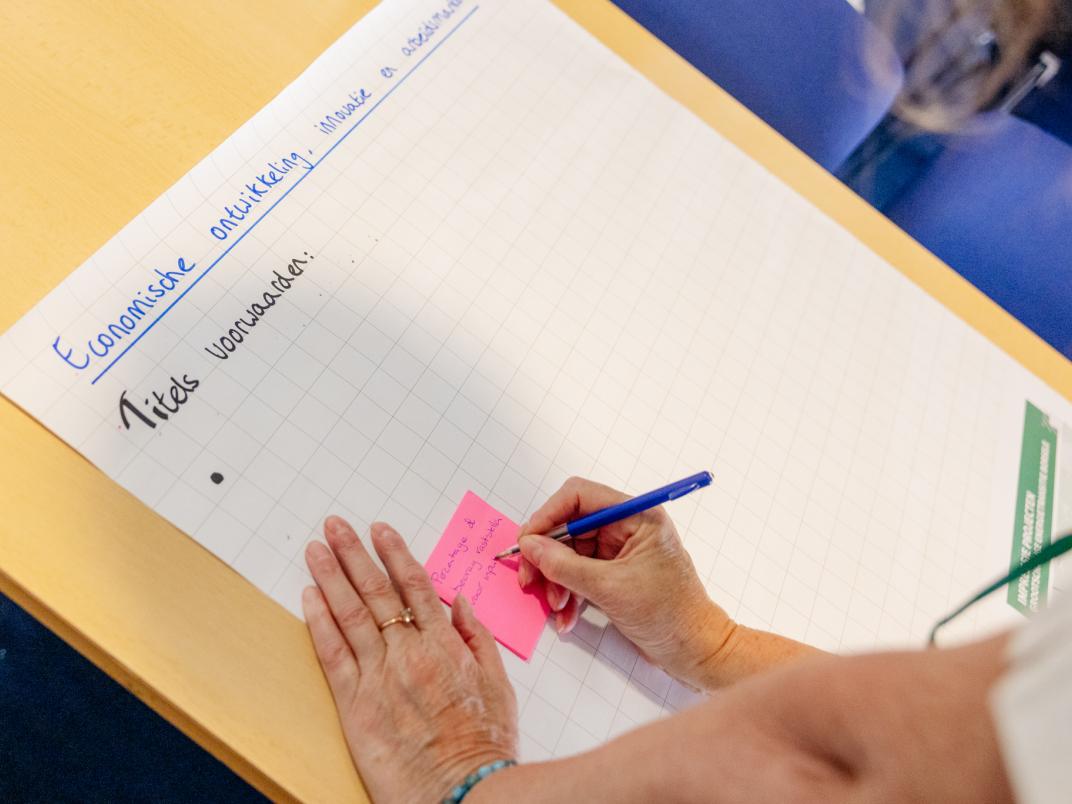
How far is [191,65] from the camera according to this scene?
68 centimetres

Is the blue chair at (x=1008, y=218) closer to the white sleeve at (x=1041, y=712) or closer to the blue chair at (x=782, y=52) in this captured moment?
the blue chair at (x=782, y=52)

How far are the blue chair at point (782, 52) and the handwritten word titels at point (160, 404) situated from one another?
33.9 inches

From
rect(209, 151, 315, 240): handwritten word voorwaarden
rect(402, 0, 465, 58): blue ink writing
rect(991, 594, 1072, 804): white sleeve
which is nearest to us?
rect(991, 594, 1072, 804): white sleeve

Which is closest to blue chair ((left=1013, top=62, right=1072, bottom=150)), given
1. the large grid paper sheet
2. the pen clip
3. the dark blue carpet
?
the large grid paper sheet

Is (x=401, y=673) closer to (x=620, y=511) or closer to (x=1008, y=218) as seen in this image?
(x=620, y=511)

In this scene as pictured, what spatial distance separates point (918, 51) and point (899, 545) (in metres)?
1.18

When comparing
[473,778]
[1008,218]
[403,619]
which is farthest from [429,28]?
[1008,218]

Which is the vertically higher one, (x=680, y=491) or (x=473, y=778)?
(x=680, y=491)

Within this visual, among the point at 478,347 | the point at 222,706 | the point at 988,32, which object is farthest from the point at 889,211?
the point at 222,706

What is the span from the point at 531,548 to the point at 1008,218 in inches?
41.3

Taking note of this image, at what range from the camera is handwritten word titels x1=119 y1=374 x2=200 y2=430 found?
0.54 m

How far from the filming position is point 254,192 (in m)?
0.64

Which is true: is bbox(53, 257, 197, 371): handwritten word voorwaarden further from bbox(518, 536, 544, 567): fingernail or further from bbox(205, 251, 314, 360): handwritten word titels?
bbox(518, 536, 544, 567): fingernail

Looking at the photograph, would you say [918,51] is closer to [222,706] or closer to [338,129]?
[338,129]
